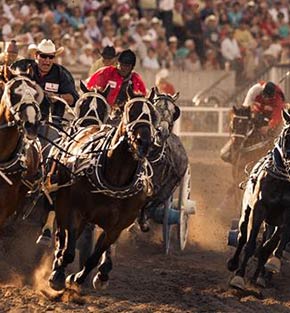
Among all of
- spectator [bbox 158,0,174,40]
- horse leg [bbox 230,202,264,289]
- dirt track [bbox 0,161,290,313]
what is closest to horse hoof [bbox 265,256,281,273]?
dirt track [bbox 0,161,290,313]

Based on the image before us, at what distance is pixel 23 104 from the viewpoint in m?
8.83

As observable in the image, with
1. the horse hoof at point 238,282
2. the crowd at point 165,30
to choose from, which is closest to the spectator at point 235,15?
the crowd at point 165,30

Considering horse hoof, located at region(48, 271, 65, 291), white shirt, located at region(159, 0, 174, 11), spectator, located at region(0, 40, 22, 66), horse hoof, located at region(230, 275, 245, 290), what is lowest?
horse hoof, located at region(230, 275, 245, 290)

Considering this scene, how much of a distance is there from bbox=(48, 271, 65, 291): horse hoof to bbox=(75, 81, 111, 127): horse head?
196 centimetres

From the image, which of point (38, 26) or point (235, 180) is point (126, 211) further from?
point (38, 26)

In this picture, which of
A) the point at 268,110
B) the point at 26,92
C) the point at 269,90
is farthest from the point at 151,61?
the point at 26,92

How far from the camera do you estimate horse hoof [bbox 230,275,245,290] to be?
410 inches

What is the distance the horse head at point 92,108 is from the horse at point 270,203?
158cm

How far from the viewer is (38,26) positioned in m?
20.6

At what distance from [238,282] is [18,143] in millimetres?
2523

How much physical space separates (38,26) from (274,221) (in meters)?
10.7

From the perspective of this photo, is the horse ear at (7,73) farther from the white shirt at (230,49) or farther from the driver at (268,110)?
the white shirt at (230,49)

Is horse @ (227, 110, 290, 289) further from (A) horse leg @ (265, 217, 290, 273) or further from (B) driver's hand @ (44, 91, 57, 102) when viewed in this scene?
(B) driver's hand @ (44, 91, 57, 102)

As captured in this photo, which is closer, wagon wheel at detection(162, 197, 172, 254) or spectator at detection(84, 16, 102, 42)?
wagon wheel at detection(162, 197, 172, 254)
